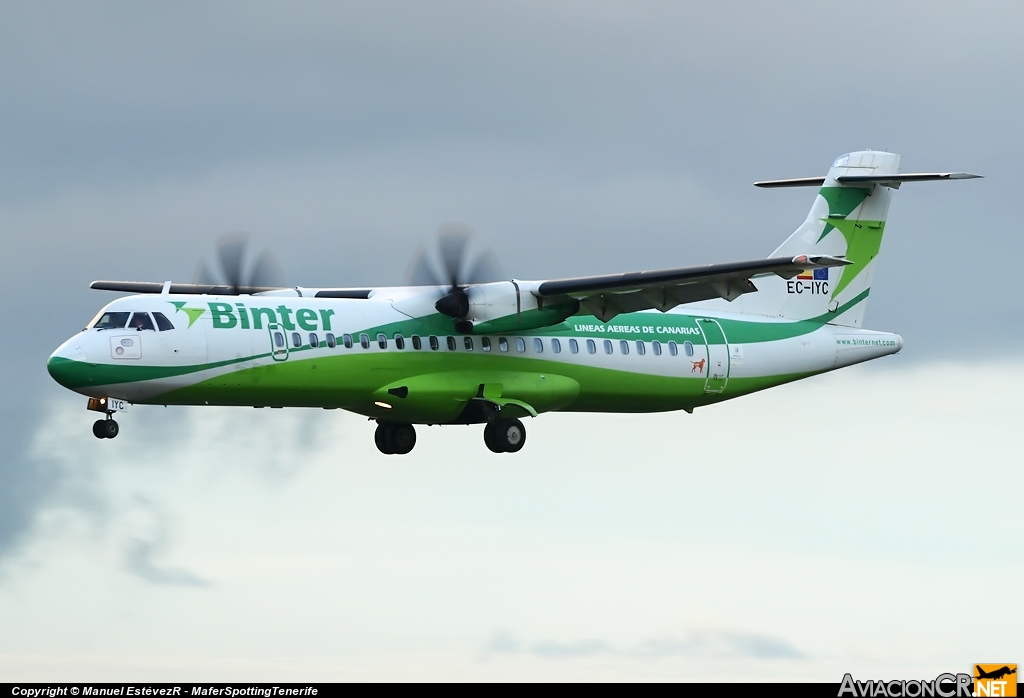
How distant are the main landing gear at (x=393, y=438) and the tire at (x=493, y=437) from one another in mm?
1969

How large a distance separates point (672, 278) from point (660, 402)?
173 inches

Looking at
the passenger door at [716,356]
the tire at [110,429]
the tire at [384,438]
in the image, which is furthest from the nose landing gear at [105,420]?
the passenger door at [716,356]

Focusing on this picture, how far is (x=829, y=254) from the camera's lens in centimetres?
3484

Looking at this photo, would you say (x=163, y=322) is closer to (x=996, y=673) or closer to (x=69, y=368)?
(x=69, y=368)

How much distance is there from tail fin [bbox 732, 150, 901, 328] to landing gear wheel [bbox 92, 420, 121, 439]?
1445 cm

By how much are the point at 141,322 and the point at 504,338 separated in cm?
703

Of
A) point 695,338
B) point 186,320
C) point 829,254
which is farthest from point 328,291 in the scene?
point 829,254

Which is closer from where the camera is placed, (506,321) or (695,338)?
(506,321)

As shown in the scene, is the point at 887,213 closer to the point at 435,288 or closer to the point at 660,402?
the point at 660,402

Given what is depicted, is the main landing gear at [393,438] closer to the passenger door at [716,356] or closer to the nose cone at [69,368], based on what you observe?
the passenger door at [716,356]

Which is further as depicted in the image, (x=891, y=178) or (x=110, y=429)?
(x=891, y=178)

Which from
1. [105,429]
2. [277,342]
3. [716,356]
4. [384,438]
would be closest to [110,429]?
[105,429]

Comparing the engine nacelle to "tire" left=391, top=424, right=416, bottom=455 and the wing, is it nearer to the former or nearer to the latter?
the wing

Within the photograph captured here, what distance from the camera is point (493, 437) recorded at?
99.8ft
